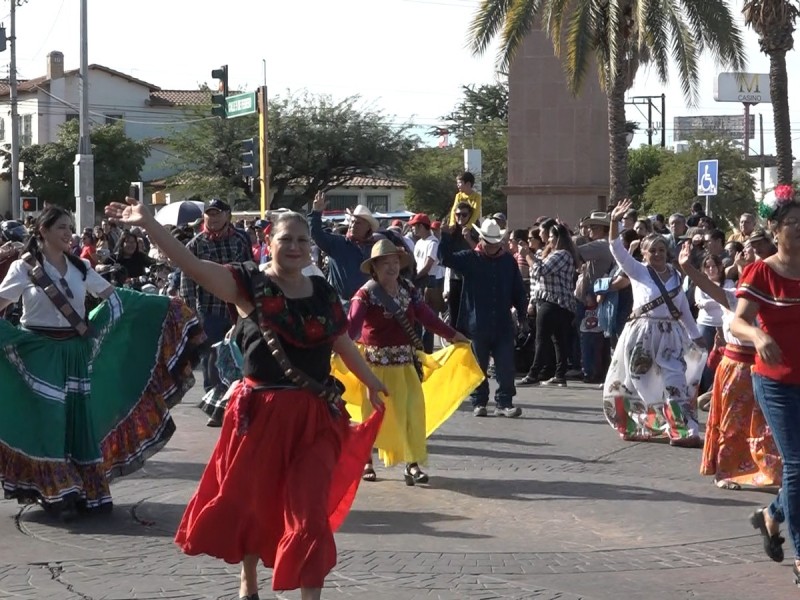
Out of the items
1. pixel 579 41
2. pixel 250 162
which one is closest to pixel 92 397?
pixel 250 162

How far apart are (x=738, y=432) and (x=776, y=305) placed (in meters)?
2.74

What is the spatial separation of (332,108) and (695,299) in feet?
164

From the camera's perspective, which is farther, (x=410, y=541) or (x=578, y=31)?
(x=578, y=31)

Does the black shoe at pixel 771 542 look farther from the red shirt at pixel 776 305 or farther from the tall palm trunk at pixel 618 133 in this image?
the tall palm trunk at pixel 618 133

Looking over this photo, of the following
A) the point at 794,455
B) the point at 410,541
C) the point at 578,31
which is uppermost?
the point at 578,31

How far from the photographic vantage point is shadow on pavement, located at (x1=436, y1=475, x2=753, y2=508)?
29.1 ft

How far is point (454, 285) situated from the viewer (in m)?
15.9

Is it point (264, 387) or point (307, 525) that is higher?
point (264, 387)

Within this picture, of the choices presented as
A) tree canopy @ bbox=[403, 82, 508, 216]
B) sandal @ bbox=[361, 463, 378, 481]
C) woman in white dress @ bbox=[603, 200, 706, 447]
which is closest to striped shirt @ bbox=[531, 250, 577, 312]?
woman in white dress @ bbox=[603, 200, 706, 447]

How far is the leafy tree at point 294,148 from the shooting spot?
202 ft

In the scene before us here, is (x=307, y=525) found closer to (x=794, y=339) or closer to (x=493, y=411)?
(x=794, y=339)

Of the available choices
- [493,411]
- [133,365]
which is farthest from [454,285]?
[133,365]

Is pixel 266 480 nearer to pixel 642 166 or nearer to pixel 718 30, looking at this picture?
pixel 718 30

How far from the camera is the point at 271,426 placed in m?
5.89
